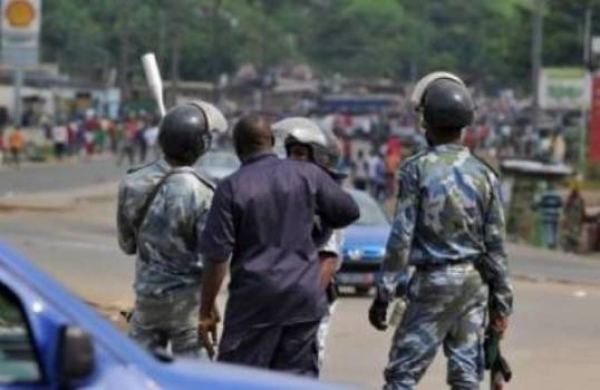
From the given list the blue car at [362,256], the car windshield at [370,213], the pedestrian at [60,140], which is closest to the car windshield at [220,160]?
the car windshield at [370,213]

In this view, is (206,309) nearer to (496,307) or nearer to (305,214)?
(305,214)

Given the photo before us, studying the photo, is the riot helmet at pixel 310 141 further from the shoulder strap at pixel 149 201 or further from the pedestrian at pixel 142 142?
the pedestrian at pixel 142 142

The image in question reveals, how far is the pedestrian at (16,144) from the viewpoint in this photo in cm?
6620

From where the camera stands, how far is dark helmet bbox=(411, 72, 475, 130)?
31.4 ft

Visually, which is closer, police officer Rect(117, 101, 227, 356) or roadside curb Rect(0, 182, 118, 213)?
police officer Rect(117, 101, 227, 356)

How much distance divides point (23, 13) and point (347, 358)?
33185 mm

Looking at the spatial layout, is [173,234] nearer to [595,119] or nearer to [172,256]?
[172,256]

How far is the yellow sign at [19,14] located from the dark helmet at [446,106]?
3890cm

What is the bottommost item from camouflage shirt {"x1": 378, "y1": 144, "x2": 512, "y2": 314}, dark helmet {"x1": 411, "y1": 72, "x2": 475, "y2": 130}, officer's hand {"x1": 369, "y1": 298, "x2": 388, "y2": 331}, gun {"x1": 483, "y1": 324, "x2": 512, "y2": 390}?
gun {"x1": 483, "y1": 324, "x2": 512, "y2": 390}

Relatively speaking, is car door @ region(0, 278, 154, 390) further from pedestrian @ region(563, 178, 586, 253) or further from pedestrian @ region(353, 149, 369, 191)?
pedestrian @ region(353, 149, 369, 191)

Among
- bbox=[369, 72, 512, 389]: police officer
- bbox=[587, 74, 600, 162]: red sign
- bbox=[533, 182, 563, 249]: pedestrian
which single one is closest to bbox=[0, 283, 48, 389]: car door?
bbox=[369, 72, 512, 389]: police officer

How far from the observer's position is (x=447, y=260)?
9430mm

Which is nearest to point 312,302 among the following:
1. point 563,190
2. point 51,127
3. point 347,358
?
point 347,358

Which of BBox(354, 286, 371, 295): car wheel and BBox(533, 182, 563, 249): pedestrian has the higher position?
BBox(354, 286, 371, 295): car wheel
